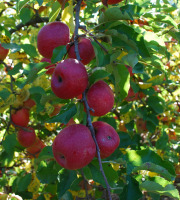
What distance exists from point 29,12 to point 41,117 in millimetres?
751

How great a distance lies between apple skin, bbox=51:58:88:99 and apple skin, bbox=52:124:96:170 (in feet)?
0.43

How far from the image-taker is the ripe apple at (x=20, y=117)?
1.59 m

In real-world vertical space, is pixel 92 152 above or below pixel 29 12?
below

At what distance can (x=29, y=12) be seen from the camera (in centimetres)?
163

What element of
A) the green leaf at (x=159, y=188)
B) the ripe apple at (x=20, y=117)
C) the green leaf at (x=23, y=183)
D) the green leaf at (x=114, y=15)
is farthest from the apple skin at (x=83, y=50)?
the green leaf at (x=23, y=183)


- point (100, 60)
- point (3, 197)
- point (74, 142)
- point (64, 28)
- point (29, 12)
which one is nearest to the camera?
point (74, 142)

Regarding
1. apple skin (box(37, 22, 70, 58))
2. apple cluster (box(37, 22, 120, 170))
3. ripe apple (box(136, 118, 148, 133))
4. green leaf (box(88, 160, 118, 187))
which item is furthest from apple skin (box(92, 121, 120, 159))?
ripe apple (box(136, 118, 148, 133))

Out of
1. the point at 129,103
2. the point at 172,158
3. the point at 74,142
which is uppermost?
the point at 74,142

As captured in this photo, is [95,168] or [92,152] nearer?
[92,152]

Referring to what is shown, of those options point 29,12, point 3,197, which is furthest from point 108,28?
point 3,197

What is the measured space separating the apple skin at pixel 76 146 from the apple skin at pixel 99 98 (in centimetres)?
11

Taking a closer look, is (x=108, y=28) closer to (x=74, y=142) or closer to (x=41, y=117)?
(x=74, y=142)

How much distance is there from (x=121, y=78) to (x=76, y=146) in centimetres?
34

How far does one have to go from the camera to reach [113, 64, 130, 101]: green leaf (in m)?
0.92
